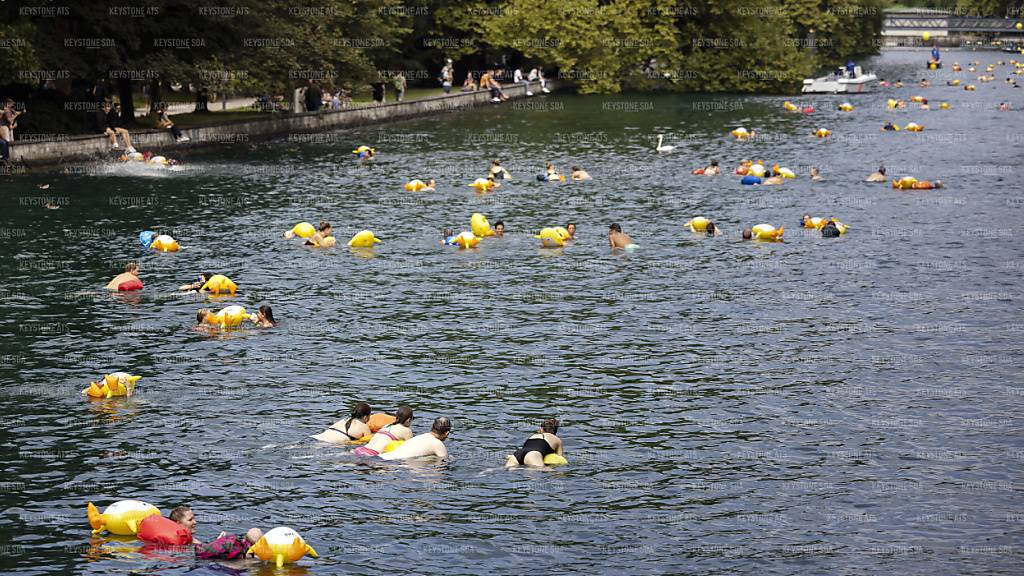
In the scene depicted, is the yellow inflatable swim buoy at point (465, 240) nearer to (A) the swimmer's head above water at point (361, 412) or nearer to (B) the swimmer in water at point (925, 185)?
(A) the swimmer's head above water at point (361, 412)

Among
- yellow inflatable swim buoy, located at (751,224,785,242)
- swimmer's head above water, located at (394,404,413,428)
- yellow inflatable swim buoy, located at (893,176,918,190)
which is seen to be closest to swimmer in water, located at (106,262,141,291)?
swimmer's head above water, located at (394,404,413,428)

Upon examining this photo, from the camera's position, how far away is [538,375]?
27.4 meters

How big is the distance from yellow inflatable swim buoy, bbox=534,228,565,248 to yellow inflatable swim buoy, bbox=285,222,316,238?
8.03 meters

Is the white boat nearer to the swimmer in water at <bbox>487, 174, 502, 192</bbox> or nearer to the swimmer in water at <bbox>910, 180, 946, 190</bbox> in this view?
the swimmer in water at <bbox>910, 180, 946, 190</bbox>

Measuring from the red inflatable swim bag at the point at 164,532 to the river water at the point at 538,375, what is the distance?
0.37m

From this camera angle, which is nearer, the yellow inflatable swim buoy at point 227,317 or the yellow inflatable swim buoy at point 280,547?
the yellow inflatable swim buoy at point 280,547

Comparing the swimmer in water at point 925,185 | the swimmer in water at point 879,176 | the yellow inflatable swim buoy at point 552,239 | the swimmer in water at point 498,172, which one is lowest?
the yellow inflatable swim buoy at point 552,239

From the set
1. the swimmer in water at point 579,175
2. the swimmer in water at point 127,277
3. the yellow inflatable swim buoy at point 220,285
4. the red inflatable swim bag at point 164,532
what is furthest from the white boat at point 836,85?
the red inflatable swim bag at point 164,532

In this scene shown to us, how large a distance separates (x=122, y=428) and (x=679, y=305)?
15873 millimetres

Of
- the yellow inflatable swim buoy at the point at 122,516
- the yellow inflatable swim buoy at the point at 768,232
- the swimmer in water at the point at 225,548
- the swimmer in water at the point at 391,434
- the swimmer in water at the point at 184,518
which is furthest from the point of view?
the yellow inflatable swim buoy at the point at 768,232

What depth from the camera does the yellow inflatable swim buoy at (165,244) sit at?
4003 cm

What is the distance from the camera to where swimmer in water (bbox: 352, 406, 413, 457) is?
22594mm

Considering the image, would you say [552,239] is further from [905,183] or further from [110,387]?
[905,183]

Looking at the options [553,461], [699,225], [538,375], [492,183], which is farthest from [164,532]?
[492,183]
